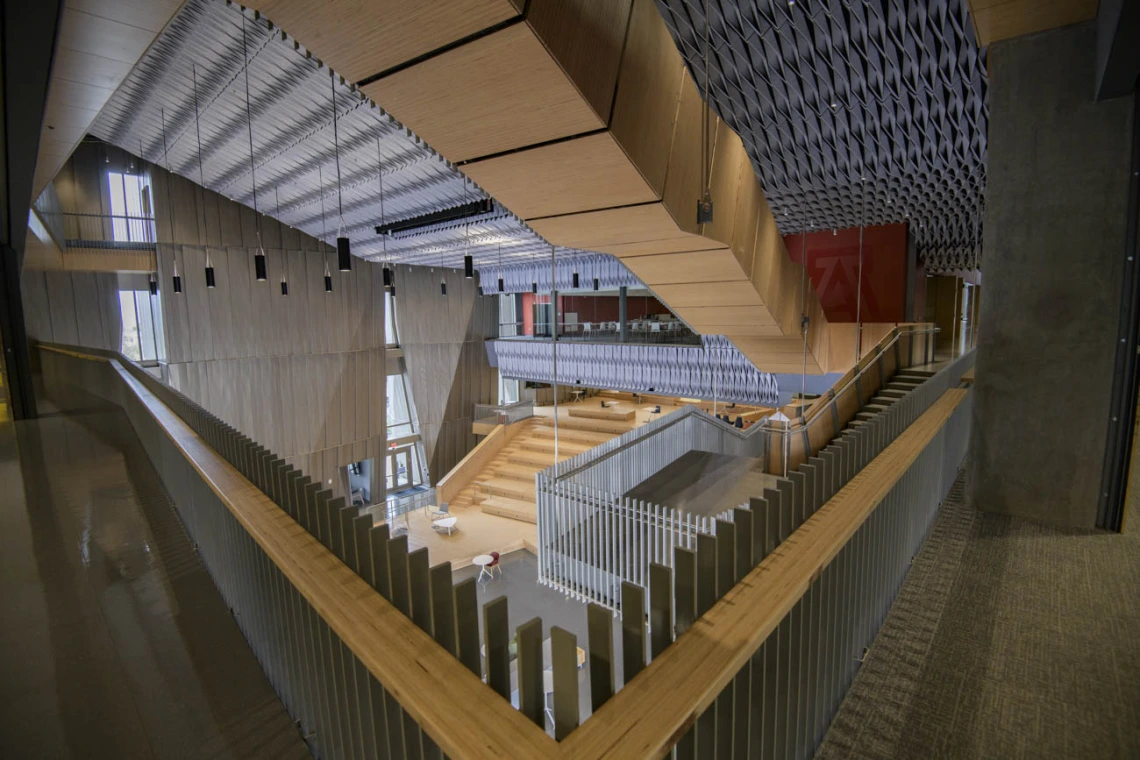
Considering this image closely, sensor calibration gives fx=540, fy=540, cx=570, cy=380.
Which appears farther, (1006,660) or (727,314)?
(727,314)

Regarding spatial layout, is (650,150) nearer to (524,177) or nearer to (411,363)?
(524,177)

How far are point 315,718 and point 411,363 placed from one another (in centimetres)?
1596

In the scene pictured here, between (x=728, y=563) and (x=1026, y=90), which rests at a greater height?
(x=1026, y=90)

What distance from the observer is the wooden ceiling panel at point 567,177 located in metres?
2.99

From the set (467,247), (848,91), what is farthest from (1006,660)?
(467,247)

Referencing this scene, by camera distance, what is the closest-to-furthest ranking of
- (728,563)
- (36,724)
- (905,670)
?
(728,563) < (36,724) < (905,670)

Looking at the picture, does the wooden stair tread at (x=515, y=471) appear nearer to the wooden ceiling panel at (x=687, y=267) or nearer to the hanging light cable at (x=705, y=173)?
the wooden ceiling panel at (x=687, y=267)

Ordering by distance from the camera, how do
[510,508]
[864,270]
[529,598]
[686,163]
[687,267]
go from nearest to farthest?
1. [686,163]
2. [687,267]
3. [529,598]
4. [864,270]
5. [510,508]

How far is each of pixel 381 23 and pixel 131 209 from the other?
523 inches

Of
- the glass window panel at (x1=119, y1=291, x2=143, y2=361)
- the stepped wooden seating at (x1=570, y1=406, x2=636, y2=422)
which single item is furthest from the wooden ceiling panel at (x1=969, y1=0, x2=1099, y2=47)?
the glass window panel at (x1=119, y1=291, x2=143, y2=361)

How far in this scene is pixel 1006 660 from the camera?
1933mm

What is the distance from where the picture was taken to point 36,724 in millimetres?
1507

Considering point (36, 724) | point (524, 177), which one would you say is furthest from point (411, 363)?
point (36, 724)

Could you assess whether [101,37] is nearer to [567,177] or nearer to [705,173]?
[567,177]
